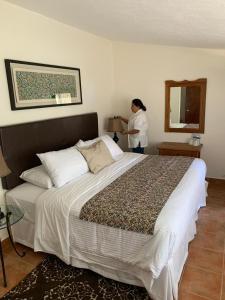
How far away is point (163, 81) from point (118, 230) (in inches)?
120

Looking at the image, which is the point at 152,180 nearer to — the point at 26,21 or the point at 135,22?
the point at 135,22

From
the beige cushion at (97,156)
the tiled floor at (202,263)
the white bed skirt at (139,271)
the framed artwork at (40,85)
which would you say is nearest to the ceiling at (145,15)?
the framed artwork at (40,85)

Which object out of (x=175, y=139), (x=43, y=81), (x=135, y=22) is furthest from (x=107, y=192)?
(x=175, y=139)

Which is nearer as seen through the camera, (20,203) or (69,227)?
(69,227)

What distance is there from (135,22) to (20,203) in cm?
222

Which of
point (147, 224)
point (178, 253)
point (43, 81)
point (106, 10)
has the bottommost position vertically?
point (178, 253)

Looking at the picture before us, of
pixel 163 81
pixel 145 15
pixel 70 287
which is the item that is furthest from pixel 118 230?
pixel 163 81

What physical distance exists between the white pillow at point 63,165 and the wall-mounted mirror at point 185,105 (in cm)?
210

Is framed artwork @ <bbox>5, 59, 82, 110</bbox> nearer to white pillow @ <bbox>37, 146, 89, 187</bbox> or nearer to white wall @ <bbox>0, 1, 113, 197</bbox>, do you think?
white wall @ <bbox>0, 1, 113, 197</bbox>

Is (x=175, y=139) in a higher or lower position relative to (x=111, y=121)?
lower

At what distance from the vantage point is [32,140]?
9.00 ft

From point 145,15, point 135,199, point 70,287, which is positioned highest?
point 145,15

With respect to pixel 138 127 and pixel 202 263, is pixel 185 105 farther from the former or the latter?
pixel 202 263

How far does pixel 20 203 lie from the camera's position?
95.7 inches
